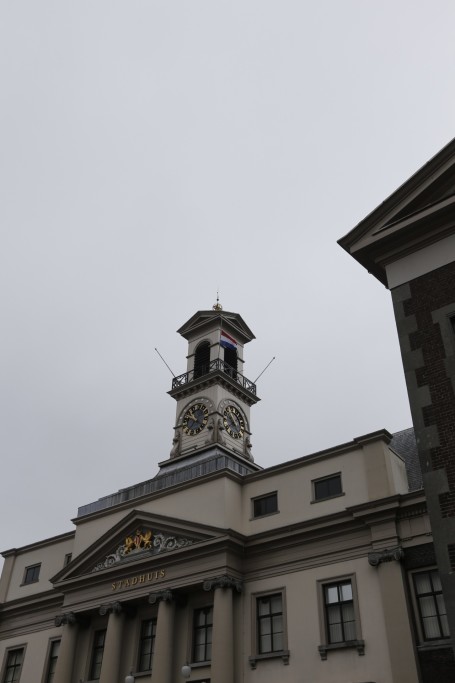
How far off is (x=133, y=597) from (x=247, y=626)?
672cm

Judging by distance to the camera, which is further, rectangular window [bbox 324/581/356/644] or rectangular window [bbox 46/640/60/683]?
rectangular window [bbox 46/640/60/683]

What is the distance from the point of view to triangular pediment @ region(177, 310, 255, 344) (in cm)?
5159

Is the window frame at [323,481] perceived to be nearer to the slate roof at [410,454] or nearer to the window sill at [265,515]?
the window sill at [265,515]

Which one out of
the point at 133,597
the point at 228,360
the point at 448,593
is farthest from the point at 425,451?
the point at 228,360

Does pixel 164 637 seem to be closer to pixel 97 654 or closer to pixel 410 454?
pixel 97 654

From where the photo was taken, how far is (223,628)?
2902 centimetres

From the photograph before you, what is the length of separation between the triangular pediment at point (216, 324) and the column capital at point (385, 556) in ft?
88.6

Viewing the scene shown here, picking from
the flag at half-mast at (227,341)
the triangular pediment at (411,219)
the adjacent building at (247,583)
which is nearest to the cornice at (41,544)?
the adjacent building at (247,583)

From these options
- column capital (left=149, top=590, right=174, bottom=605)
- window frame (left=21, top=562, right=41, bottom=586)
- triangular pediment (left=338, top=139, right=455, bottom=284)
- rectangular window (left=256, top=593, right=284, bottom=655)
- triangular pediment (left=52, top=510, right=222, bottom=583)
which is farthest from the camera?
window frame (left=21, top=562, right=41, bottom=586)

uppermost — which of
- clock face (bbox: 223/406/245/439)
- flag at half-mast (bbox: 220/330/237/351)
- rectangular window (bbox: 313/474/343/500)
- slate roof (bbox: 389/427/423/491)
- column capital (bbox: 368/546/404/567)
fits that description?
flag at half-mast (bbox: 220/330/237/351)

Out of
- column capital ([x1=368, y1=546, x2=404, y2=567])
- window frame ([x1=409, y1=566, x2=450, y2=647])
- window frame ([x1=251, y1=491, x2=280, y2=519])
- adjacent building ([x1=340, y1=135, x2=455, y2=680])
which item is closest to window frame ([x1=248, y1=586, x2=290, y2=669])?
window frame ([x1=251, y1=491, x2=280, y2=519])

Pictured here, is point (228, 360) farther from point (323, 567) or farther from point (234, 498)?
point (323, 567)

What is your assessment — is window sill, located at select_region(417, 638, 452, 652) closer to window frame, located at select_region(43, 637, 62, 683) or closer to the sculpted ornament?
the sculpted ornament

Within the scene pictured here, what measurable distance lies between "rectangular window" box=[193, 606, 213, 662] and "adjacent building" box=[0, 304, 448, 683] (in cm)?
7
